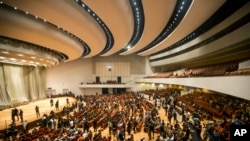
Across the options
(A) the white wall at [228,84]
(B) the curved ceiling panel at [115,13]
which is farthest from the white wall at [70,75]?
(A) the white wall at [228,84]

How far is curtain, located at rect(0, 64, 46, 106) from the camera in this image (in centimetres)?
2434

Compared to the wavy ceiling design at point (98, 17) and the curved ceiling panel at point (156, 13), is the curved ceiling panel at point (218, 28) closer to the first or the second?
the wavy ceiling design at point (98, 17)

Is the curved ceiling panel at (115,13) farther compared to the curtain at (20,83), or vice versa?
the curtain at (20,83)

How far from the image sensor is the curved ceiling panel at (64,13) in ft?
36.1

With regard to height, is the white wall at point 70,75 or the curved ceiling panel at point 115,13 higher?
the curved ceiling panel at point 115,13

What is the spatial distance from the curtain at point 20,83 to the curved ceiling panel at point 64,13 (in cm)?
1087

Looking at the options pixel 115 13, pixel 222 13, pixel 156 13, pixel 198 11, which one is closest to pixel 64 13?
pixel 115 13

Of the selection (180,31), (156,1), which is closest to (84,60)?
(180,31)

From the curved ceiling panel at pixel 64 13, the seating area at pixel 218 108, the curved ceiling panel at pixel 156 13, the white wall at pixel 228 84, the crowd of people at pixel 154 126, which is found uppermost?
the curved ceiling panel at pixel 156 13

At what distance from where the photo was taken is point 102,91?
41.7 meters

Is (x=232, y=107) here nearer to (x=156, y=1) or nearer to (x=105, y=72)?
(x=156, y=1)

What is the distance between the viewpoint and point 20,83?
91.9 ft

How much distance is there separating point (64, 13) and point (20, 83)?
18.0 metres

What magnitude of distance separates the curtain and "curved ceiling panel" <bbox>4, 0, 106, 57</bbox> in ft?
35.7
